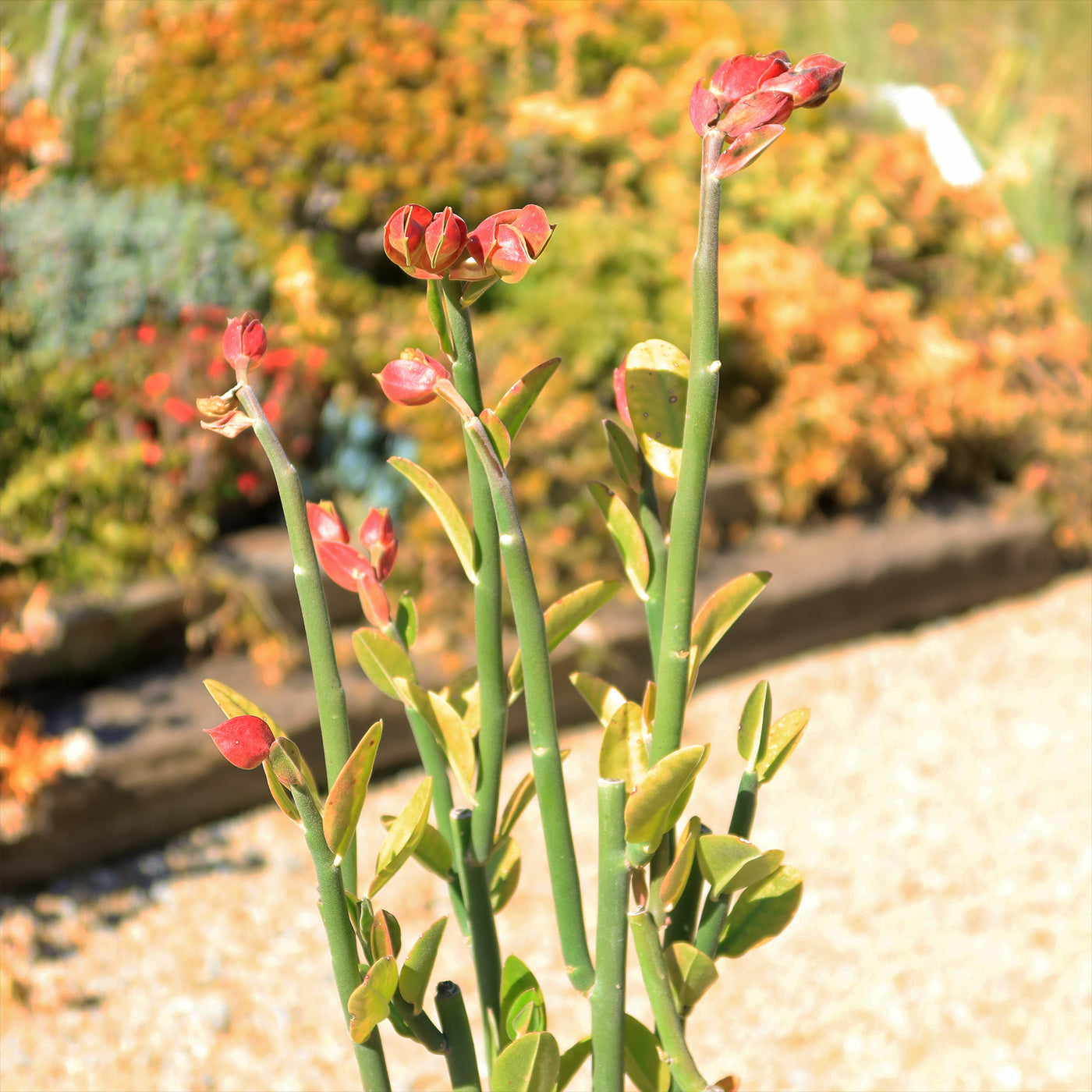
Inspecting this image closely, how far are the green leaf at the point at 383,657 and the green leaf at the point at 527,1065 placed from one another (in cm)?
27

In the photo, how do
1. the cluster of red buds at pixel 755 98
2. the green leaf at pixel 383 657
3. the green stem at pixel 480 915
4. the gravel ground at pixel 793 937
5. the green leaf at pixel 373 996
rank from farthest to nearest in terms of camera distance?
the gravel ground at pixel 793 937
the green stem at pixel 480 915
the green leaf at pixel 383 657
the green leaf at pixel 373 996
the cluster of red buds at pixel 755 98

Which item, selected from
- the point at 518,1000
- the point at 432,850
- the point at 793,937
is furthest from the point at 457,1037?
the point at 793,937

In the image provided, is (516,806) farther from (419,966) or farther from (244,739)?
(244,739)

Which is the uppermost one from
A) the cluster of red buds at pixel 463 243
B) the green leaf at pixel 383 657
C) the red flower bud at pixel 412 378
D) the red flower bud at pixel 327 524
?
the cluster of red buds at pixel 463 243

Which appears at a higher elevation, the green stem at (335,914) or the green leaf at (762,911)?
the green stem at (335,914)

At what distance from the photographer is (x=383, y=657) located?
88 cm

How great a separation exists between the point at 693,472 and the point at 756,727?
0.77 ft

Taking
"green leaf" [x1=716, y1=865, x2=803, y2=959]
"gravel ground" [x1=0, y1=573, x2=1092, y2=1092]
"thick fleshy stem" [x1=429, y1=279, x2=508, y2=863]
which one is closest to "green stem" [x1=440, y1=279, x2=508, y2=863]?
"thick fleshy stem" [x1=429, y1=279, x2=508, y2=863]

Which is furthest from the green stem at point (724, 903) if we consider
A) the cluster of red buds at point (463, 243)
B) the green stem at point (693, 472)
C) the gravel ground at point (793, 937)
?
the gravel ground at point (793, 937)

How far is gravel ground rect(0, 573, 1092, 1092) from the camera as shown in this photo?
6.24 feet

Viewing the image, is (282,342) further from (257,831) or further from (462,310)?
(462,310)

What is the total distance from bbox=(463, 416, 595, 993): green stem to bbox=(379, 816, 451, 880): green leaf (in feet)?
0.33

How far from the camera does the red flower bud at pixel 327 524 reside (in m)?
0.91

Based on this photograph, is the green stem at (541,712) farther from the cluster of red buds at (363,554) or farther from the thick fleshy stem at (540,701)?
the cluster of red buds at (363,554)
